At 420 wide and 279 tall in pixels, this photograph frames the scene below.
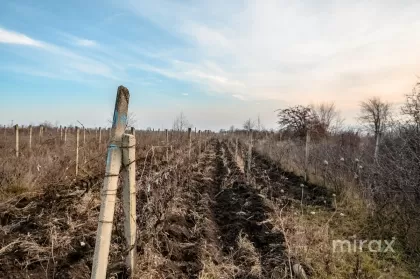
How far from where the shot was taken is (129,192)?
9.58ft

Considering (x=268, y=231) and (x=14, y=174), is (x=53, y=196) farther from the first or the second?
(x=268, y=231)

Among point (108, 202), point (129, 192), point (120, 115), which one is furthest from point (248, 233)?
point (120, 115)

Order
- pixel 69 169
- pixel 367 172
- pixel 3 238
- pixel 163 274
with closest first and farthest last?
pixel 163 274 < pixel 3 238 < pixel 69 169 < pixel 367 172

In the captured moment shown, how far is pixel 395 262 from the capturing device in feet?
16.6

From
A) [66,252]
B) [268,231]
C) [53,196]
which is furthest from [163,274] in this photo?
[53,196]

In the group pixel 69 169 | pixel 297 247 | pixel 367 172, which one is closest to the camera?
pixel 297 247

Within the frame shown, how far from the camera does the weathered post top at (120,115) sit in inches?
106

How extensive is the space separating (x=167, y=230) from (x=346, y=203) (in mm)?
4670

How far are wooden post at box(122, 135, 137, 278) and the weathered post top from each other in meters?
0.06

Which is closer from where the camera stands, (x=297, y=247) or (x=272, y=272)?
(x=272, y=272)

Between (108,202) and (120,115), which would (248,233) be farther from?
(120,115)

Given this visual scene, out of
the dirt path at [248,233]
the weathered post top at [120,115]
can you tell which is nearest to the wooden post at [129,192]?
the weathered post top at [120,115]

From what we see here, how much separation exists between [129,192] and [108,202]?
1.06ft

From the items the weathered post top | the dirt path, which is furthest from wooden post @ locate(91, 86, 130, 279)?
the dirt path
